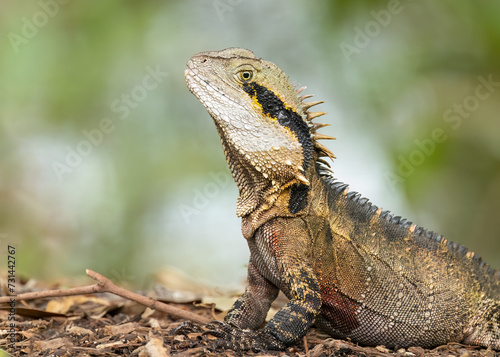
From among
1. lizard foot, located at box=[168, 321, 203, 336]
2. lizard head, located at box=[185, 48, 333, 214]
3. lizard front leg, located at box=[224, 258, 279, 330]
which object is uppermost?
lizard head, located at box=[185, 48, 333, 214]

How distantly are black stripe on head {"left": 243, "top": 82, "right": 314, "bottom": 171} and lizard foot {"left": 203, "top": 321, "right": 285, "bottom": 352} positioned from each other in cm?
132

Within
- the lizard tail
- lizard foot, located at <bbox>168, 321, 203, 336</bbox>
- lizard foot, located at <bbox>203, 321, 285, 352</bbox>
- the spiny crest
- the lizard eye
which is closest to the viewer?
lizard foot, located at <bbox>203, 321, 285, 352</bbox>

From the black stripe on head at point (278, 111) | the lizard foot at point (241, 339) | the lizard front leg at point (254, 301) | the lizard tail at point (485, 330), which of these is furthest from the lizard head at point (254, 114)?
the lizard tail at point (485, 330)

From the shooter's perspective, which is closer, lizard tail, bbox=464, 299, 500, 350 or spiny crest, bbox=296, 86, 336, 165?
spiny crest, bbox=296, 86, 336, 165

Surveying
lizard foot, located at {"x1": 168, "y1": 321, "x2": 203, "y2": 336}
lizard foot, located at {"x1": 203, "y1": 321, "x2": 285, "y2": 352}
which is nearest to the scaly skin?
lizard foot, located at {"x1": 203, "y1": 321, "x2": 285, "y2": 352}

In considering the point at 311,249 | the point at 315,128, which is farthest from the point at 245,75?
the point at 311,249

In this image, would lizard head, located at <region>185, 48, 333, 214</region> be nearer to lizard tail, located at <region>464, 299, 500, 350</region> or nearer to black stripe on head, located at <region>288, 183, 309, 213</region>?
black stripe on head, located at <region>288, 183, 309, 213</region>

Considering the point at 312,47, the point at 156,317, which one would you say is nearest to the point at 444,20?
the point at 312,47

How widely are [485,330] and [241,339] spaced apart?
7.33 feet

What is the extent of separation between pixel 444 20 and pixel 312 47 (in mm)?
2020

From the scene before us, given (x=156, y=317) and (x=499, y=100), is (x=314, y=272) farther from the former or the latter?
(x=499, y=100)

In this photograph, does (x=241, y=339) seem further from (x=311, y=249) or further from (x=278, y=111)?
(x=278, y=111)

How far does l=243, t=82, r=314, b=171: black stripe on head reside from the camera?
3666 millimetres

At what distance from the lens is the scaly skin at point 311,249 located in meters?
3.59
